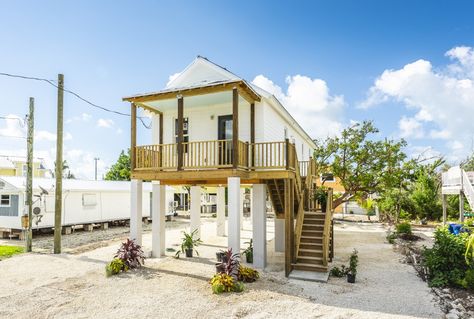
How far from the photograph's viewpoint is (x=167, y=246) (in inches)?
658

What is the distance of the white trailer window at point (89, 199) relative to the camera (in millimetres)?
23062

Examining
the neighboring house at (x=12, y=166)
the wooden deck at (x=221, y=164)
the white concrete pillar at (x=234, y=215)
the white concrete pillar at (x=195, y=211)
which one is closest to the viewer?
the white concrete pillar at (x=234, y=215)

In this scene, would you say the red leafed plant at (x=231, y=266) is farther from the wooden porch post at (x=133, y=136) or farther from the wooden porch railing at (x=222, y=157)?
the wooden porch post at (x=133, y=136)

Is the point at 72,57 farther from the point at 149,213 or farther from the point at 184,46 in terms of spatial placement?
the point at 149,213

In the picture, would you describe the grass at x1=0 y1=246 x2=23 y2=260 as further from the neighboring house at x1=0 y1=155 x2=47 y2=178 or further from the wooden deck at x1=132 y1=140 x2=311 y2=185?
the neighboring house at x1=0 y1=155 x2=47 y2=178

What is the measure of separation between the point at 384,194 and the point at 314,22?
60.7ft

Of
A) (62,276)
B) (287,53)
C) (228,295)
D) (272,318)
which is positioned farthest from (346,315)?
(287,53)

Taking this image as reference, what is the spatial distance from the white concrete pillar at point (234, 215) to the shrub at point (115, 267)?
4.17m

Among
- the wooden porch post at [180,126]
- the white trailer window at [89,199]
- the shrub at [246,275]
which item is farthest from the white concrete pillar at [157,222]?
the white trailer window at [89,199]

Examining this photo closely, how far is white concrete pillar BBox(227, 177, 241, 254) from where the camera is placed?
10.9 metres

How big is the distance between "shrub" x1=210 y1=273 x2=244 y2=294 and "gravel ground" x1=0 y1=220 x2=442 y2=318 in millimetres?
209

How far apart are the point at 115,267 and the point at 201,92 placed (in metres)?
7.28

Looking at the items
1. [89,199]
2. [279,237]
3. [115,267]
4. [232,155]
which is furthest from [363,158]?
[89,199]

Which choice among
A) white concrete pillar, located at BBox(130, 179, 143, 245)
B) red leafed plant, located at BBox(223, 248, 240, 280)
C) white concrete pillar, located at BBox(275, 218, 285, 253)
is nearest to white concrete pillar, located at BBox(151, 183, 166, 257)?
white concrete pillar, located at BBox(130, 179, 143, 245)
